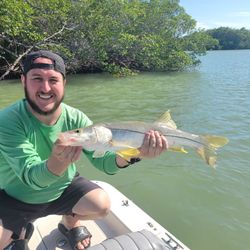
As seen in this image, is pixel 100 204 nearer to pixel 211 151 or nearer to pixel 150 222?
pixel 150 222

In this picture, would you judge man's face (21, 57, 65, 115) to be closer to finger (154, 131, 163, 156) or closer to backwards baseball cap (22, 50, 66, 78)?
backwards baseball cap (22, 50, 66, 78)

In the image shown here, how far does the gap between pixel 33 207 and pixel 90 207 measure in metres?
0.51

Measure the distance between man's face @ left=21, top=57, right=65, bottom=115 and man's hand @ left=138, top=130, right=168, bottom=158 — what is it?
0.83m

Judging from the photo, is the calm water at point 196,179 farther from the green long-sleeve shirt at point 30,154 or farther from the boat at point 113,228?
the green long-sleeve shirt at point 30,154

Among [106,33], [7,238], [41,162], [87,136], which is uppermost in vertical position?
[106,33]

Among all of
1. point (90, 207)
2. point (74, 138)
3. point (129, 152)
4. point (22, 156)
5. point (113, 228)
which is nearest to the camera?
point (74, 138)

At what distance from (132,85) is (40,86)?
15.8 meters

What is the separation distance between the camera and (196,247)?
14.9 feet

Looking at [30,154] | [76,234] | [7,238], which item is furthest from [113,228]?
[30,154]

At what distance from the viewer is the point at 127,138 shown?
8.54ft

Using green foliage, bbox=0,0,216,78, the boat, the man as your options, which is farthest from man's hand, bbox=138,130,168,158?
green foliage, bbox=0,0,216,78

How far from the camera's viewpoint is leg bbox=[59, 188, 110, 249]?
3.47 m

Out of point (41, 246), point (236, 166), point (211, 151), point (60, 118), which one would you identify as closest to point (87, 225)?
point (41, 246)

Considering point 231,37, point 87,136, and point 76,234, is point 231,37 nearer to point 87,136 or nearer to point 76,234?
point 76,234
